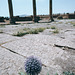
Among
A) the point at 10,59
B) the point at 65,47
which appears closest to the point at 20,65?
the point at 10,59

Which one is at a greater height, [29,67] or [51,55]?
[29,67]

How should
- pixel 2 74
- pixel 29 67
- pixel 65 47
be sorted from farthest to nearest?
1. pixel 65 47
2. pixel 2 74
3. pixel 29 67

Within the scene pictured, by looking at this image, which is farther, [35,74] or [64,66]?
[64,66]

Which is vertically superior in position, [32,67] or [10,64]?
[32,67]

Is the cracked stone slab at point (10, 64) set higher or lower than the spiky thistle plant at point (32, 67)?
lower

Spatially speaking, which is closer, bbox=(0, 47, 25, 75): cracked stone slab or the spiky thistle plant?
the spiky thistle plant

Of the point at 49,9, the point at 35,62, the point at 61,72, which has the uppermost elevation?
the point at 49,9

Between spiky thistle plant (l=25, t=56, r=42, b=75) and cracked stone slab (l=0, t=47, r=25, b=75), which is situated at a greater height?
spiky thistle plant (l=25, t=56, r=42, b=75)

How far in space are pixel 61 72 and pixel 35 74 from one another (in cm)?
47

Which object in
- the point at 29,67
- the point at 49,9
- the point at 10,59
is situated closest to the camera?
the point at 29,67

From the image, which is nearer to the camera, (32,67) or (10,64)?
(32,67)

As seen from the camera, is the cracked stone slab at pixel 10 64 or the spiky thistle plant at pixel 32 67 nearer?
the spiky thistle plant at pixel 32 67

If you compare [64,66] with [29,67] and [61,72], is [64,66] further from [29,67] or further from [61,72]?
[29,67]

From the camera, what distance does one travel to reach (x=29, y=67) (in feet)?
3.01
